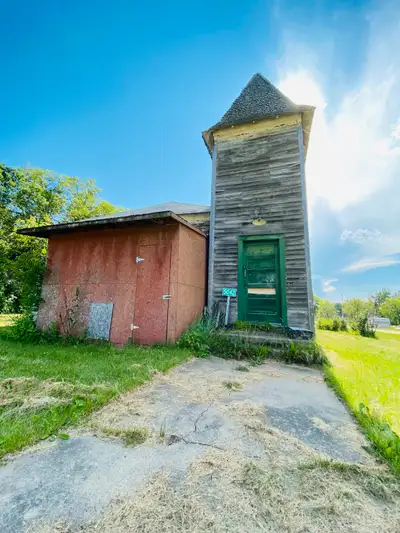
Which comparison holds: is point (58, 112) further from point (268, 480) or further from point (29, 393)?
point (268, 480)

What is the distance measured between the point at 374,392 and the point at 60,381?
145 inches

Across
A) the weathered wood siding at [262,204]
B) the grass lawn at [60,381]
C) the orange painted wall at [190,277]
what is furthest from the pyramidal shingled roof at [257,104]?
the grass lawn at [60,381]

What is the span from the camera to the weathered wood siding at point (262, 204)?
211 inches

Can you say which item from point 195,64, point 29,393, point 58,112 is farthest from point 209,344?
point 58,112

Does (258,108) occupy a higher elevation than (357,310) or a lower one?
higher

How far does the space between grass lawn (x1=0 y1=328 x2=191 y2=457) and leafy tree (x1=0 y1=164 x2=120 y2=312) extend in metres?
8.68

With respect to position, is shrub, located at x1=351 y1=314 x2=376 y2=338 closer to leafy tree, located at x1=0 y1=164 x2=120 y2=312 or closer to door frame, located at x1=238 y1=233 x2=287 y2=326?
door frame, located at x1=238 y1=233 x2=287 y2=326

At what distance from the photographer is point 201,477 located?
117 cm

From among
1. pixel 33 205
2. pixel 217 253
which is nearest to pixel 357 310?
pixel 217 253

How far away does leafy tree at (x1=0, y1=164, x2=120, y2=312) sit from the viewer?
1287 centimetres

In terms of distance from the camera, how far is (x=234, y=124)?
20.8 ft

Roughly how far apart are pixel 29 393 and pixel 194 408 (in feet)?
5.31

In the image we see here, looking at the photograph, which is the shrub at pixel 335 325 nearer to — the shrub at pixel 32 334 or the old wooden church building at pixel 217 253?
the old wooden church building at pixel 217 253

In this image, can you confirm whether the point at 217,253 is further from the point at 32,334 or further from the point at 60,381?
the point at 32,334
